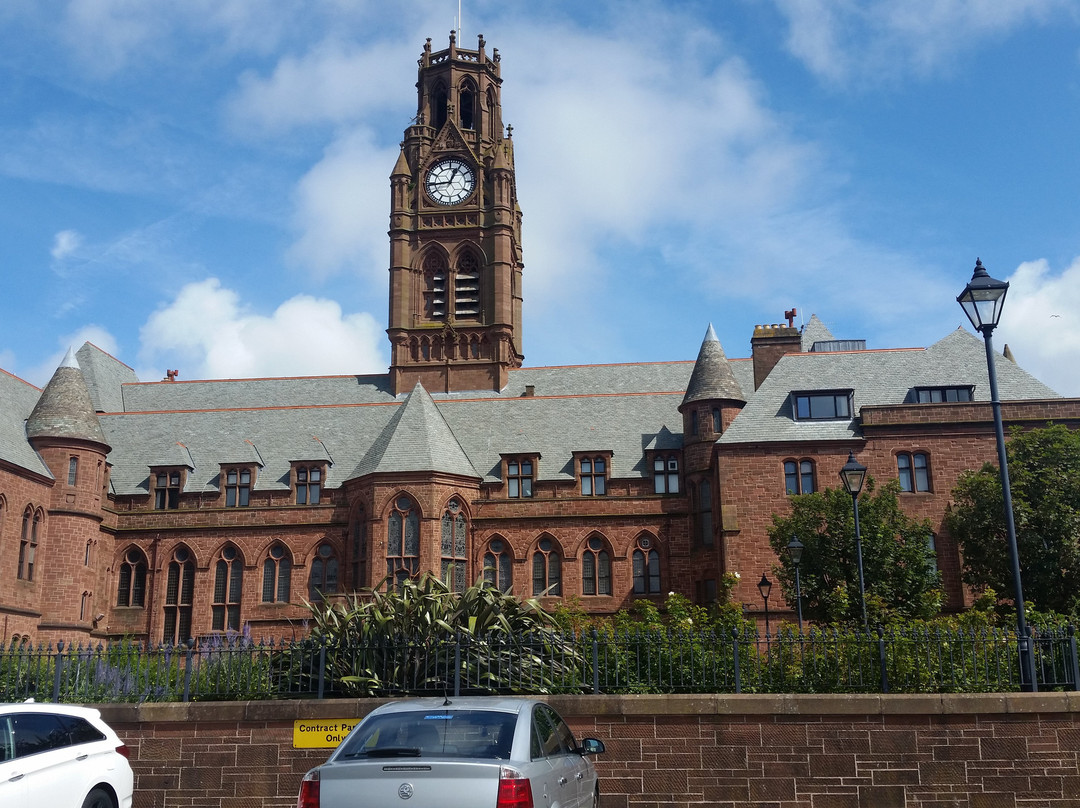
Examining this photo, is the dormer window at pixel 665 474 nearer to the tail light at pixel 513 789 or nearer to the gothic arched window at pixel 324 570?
the gothic arched window at pixel 324 570

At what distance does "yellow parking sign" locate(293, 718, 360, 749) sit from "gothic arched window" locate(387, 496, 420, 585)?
24975mm

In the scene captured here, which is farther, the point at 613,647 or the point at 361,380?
the point at 361,380

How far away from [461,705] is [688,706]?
228 inches

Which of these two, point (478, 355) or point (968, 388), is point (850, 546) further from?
point (478, 355)

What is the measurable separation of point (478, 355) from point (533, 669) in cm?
4496

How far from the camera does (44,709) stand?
12219 mm

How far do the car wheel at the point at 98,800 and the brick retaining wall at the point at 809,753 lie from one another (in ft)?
11.0

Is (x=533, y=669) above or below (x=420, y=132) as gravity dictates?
below

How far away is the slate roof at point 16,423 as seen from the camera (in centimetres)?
4088

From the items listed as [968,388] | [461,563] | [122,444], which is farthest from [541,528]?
[122,444]

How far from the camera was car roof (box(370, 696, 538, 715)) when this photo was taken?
10.6 meters

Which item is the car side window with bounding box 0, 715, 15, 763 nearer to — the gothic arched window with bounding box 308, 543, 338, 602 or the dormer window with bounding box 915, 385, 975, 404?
the gothic arched window with bounding box 308, 543, 338, 602

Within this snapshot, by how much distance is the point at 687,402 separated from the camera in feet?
145

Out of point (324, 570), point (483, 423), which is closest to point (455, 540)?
point (324, 570)
